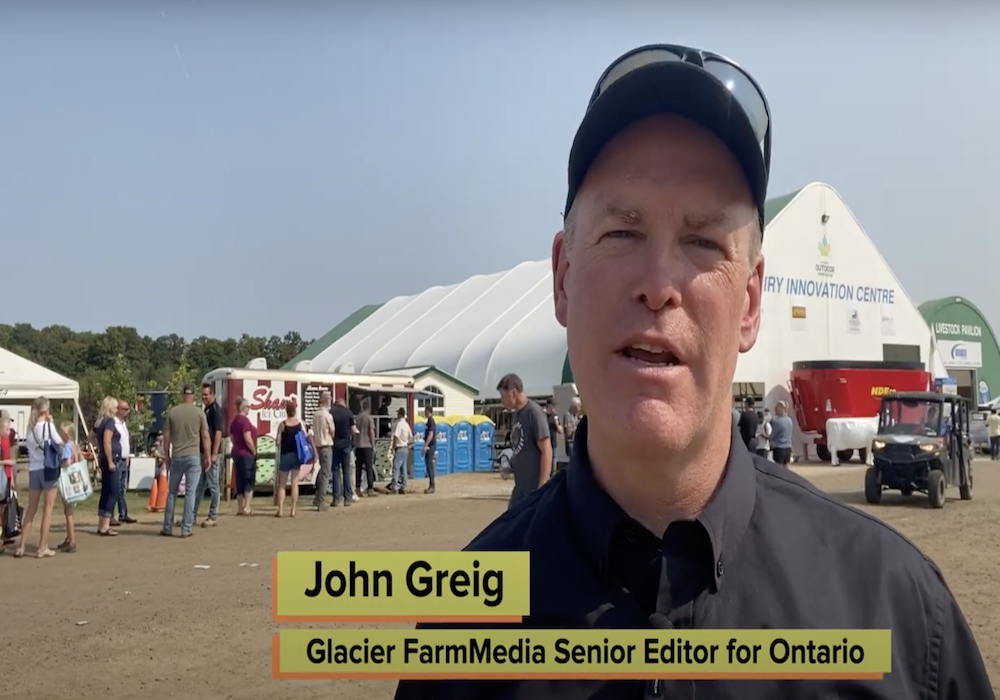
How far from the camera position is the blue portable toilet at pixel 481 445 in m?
22.9

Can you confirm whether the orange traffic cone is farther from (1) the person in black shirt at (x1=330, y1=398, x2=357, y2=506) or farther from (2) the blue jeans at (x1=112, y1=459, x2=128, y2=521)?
(1) the person in black shirt at (x1=330, y1=398, x2=357, y2=506)

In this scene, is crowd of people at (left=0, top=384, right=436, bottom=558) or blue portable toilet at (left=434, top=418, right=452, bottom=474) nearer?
crowd of people at (left=0, top=384, right=436, bottom=558)

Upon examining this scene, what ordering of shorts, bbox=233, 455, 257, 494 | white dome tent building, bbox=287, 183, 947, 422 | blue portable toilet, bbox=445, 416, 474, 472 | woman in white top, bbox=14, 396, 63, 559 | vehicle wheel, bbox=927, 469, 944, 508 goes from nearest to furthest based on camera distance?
woman in white top, bbox=14, 396, 63, 559 < shorts, bbox=233, 455, 257, 494 < vehicle wheel, bbox=927, 469, 944, 508 < blue portable toilet, bbox=445, 416, 474, 472 < white dome tent building, bbox=287, 183, 947, 422

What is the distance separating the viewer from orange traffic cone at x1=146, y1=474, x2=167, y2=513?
14.1 meters

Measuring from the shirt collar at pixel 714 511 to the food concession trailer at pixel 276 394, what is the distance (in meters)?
14.2

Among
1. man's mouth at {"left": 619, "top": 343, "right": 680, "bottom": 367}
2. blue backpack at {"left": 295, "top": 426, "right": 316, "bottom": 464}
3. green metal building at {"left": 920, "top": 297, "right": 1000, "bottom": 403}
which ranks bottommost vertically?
blue backpack at {"left": 295, "top": 426, "right": 316, "bottom": 464}

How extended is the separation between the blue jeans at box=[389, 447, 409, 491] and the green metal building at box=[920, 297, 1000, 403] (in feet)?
113

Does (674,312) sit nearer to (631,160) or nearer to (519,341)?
(631,160)

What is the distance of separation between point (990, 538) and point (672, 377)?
11.3m

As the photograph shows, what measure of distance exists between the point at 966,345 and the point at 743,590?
48.9 m

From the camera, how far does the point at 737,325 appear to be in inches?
48.6

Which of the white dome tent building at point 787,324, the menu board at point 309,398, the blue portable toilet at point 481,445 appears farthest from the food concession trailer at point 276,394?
the white dome tent building at point 787,324

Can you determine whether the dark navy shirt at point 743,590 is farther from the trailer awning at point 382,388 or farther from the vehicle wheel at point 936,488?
the trailer awning at point 382,388
